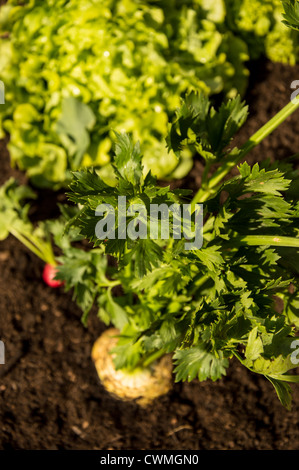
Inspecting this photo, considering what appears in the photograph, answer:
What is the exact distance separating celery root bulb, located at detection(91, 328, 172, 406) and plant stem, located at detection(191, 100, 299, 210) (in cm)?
73

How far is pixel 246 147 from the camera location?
3.67 feet

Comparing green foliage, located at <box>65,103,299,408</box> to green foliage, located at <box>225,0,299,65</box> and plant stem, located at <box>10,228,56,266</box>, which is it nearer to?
plant stem, located at <box>10,228,56,266</box>

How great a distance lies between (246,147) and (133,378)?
95 cm

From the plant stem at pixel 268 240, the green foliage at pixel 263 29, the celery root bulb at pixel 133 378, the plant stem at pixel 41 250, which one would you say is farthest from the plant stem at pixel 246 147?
the green foliage at pixel 263 29

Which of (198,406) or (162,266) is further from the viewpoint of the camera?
(198,406)

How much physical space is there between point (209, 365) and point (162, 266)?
284 millimetres

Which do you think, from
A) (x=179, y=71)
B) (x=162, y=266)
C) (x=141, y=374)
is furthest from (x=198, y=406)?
(x=179, y=71)

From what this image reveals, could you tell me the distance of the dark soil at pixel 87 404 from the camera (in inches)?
70.7

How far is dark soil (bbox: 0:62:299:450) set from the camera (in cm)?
180

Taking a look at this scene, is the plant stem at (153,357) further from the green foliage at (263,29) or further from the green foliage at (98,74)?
the green foliage at (263,29)

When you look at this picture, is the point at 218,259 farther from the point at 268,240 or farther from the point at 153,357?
the point at 153,357

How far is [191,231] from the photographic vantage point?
1009 millimetres

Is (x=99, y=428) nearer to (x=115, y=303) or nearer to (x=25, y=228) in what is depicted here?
(x=115, y=303)

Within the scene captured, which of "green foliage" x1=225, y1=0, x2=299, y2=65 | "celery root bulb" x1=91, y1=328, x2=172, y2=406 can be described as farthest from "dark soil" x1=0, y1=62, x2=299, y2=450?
"green foliage" x1=225, y1=0, x2=299, y2=65
